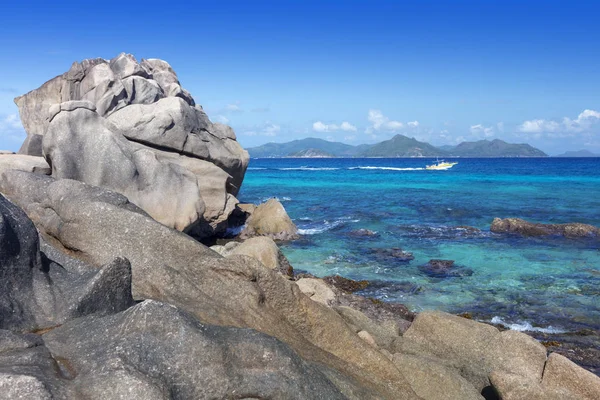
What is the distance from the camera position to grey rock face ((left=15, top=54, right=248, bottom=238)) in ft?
69.4

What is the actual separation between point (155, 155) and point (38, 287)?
1818 cm

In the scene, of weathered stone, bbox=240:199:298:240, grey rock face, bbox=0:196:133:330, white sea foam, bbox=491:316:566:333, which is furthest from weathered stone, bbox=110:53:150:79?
grey rock face, bbox=0:196:133:330

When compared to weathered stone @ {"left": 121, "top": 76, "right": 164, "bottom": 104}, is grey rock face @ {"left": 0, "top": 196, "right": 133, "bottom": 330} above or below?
below

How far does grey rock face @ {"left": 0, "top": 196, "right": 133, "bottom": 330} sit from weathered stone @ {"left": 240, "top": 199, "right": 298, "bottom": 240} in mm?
23695

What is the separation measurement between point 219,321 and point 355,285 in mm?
13564

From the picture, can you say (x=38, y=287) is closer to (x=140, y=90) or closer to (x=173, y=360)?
(x=173, y=360)

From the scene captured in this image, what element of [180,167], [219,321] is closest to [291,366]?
[219,321]

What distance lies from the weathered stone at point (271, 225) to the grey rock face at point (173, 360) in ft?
81.5

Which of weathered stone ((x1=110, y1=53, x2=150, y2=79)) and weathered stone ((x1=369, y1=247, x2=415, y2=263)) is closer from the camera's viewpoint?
weathered stone ((x1=369, y1=247, x2=415, y2=263))

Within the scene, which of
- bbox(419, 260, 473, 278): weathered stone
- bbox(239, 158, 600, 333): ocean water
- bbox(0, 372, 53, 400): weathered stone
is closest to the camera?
bbox(0, 372, 53, 400): weathered stone

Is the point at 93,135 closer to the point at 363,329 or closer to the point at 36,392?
the point at 363,329

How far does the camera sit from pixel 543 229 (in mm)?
32500

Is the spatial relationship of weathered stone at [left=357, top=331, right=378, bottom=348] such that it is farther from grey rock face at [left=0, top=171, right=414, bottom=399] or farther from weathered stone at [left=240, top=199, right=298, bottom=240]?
weathered stone at [left=240, top=199, right=298, bottom=240]

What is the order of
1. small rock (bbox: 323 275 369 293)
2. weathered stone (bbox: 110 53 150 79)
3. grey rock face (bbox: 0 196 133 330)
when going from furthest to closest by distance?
weathered stone (bbox: 110 53 150 79) < small rock (bbox: 323 275 369 293) < grey rock face (bbox: 0 196 133 330)
